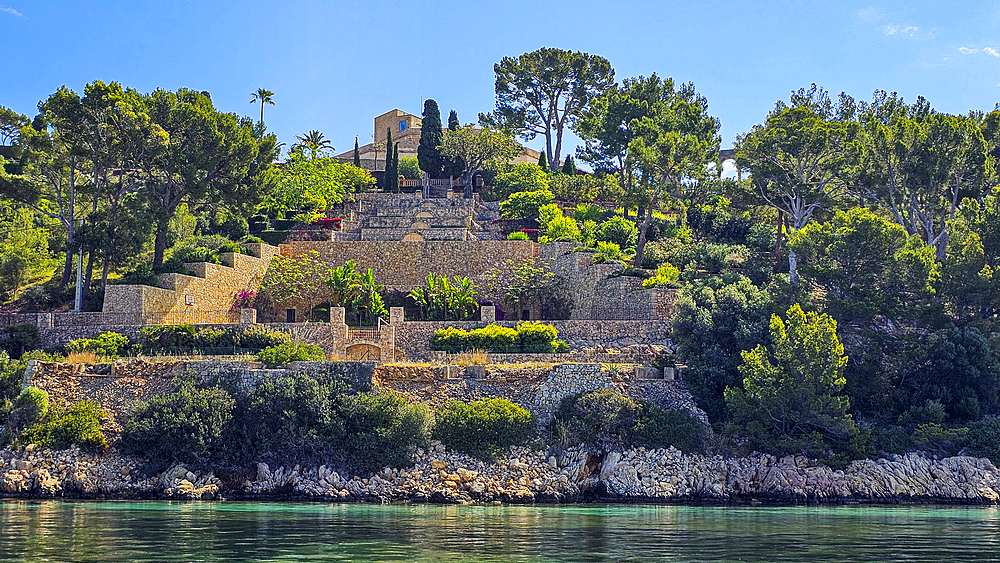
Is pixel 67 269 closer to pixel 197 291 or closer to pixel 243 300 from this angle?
pixel 197 291

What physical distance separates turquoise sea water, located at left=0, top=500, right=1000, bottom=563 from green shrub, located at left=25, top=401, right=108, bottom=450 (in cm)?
389

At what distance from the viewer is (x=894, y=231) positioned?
4688 centimetres

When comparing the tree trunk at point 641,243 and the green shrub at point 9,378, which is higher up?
the tree trunk at point 641,243

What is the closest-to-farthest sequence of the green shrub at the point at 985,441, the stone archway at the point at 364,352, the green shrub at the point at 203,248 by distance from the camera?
the green shrub at the point at 985,441 → the stone archway at the point at 364,352 → the green shrub at the point at 203,248

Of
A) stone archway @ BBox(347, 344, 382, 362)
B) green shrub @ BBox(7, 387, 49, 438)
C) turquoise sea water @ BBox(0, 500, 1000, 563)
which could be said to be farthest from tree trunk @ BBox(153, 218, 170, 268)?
turquoise sea water @ BBox(0, 500, 1000, 563)

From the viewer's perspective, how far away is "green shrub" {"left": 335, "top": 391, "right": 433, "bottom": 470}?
128 ft

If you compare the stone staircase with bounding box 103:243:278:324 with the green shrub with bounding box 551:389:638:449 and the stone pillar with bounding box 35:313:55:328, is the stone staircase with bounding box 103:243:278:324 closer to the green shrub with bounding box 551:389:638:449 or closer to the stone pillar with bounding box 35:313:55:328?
the stone pillar with bounding box 35:313:55:328

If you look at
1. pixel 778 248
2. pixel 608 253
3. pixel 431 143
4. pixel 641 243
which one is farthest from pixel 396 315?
pixel 431 143

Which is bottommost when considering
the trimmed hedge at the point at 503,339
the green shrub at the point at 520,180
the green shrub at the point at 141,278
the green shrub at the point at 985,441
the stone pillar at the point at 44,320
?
the green shrub at the point at 985,441

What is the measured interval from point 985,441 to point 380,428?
75.5ft

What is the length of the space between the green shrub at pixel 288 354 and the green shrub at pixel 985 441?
2566cm

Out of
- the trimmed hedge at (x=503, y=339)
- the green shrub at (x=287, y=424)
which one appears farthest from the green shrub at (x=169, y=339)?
the trimmed hedge at (x=503, y=339)

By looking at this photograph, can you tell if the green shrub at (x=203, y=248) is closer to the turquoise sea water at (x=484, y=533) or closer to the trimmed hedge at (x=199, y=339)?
the trimmed hedge at (x=199, y=339)

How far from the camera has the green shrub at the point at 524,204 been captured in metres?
68.4
